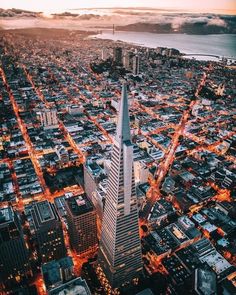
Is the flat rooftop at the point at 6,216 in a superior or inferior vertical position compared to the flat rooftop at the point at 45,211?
superior

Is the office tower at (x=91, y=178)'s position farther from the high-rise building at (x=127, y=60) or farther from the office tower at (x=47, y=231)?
the high-rise building at (x=127, y=60)

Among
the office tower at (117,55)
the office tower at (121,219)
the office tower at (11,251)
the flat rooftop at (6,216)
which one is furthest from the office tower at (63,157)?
the office tower at (117,55)

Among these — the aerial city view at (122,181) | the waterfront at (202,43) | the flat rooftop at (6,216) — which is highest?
the waterfront at (202,43)

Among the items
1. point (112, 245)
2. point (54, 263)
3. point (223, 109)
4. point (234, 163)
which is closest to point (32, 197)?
point (54, 263)

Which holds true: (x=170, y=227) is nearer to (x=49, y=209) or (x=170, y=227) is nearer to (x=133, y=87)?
(x=49, y=209)

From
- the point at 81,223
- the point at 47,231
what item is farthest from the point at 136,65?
the point at 47,231

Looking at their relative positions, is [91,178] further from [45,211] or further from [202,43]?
[202,43]

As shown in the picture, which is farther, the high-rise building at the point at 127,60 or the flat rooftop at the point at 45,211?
the high-rise building at the point at 127,60
